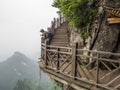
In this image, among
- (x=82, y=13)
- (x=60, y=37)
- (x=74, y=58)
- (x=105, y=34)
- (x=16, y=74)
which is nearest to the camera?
(x=74, y=58)

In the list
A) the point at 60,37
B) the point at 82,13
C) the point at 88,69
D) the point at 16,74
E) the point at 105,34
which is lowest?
the point at 16,74

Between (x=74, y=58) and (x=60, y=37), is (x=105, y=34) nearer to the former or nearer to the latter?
(x=74, y=58)

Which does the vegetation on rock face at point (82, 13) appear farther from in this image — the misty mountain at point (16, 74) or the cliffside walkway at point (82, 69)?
the misty mountain at point (16, 74)

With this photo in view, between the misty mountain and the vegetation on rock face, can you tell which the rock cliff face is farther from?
the misty mountain

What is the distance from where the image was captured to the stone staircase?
21.4 m

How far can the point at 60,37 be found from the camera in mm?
22656

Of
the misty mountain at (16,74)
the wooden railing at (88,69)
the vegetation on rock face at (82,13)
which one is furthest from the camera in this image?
the misty mountain at (16,74)

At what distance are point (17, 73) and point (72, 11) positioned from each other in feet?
470

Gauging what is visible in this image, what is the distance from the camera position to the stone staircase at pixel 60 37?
Answer: 2141 centimetres

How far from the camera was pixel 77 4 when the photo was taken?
49.2 ft

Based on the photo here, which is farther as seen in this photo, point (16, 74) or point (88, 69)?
point (16, 74)

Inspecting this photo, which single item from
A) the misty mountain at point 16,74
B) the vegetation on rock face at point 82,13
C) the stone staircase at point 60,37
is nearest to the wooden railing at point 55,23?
the stone staircase at point 60,37

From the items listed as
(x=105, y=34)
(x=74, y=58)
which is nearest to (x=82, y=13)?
(x=105, y=34)

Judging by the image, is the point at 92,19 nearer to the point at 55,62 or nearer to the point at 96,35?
the point at 96,35
